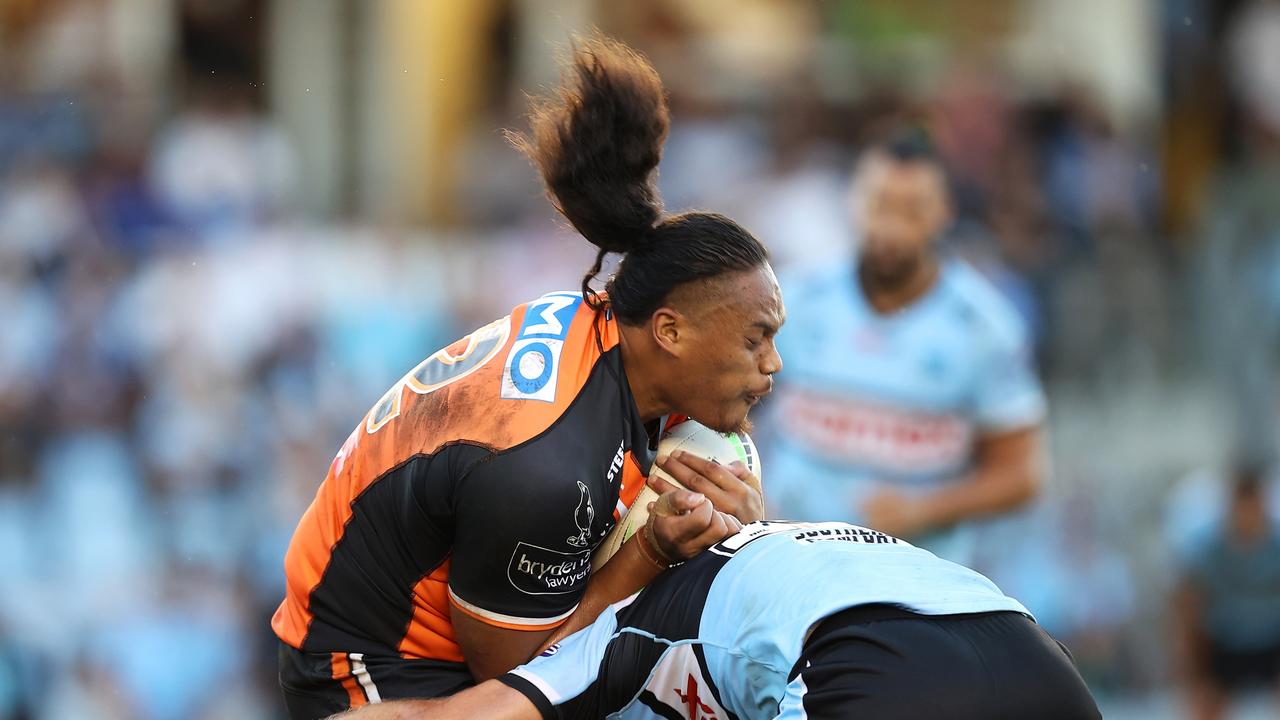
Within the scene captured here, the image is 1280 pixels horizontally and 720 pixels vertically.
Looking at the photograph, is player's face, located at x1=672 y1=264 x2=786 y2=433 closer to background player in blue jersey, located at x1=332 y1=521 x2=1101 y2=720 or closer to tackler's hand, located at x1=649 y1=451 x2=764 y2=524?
tackler's hand, located at x1=649 y1=451 x2=764 y2=524

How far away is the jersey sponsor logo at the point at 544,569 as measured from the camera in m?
3.72

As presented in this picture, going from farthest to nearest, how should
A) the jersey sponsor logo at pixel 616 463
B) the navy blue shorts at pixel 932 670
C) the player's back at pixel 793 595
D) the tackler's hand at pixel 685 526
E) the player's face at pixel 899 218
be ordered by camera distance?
the player's face at pixel 899 218 < the tackler's hand at pixel 685 526 < the jersey sponsor logo at pixel 616 463 < the player's back at pixel 793 595 < the navy blue shorts at pixel 932 670

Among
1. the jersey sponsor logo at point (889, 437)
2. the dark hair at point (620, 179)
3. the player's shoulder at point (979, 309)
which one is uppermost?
the dark hair at point (620, 179)

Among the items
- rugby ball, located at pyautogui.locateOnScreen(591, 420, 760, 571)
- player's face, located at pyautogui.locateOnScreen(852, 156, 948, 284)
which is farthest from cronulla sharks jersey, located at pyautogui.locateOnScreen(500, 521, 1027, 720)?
player's face, located at pyautogui.locateOnScreen(852, 156, 948, 284)

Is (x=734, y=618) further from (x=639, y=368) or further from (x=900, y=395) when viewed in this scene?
(x=900, y=395)

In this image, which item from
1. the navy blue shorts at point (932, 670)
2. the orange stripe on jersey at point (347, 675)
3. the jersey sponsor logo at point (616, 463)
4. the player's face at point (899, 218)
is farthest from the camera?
the player's face at point (899, 218)

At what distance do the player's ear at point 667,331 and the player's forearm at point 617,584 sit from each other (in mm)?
497

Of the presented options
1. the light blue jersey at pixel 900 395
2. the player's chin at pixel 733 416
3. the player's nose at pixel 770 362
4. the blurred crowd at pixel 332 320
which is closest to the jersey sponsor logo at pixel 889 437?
the light blue jersey at pixel 900 395

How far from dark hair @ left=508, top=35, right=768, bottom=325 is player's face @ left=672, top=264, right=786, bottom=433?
72mm

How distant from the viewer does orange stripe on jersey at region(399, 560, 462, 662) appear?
397 cm

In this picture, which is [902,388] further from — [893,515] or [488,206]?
[488,206]

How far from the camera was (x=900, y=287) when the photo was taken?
21.6 feet

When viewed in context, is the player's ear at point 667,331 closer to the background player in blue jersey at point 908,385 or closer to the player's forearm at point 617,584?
the player's forearm at point 617,584

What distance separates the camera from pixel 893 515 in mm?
6289
